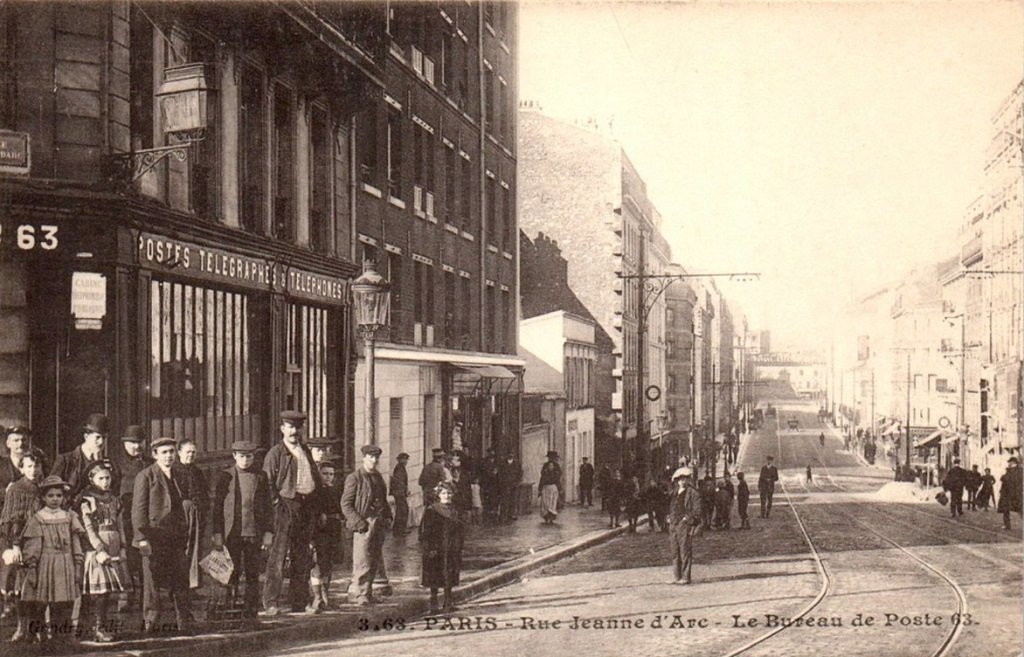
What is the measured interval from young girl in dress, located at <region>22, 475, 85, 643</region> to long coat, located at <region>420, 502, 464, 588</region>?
3753mm

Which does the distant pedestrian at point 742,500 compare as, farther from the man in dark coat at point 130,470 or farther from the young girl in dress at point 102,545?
the young girl in dress at point 102,545

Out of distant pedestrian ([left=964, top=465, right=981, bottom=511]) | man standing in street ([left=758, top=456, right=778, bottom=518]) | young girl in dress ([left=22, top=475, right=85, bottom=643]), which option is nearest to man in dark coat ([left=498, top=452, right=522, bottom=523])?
distant pedestrian ([left=964, top=465, right=981, bottom=511])

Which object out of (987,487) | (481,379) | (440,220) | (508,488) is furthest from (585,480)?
(987,487)

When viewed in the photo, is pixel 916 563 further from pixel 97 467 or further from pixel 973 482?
pixel 97 467

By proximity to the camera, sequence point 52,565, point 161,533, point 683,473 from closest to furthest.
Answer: point 52,565 < point 161,533 < point 683,473

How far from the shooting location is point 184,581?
10250mm

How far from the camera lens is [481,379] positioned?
71.1 ft

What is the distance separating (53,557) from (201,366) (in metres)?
3.58

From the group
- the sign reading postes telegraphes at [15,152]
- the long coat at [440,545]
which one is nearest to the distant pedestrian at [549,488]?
the long coat at [440,545]

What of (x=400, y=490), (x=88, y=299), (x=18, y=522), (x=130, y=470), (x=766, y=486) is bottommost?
(x=766, y=486)

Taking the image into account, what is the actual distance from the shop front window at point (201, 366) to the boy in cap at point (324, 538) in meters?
1.67

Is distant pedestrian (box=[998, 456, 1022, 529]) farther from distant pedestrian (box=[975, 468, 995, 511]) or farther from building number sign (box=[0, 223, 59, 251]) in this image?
building number sign (box=[0, 223, 59, 251])

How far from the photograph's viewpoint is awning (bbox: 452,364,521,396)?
20844 mm

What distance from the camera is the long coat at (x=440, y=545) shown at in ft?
40.2
